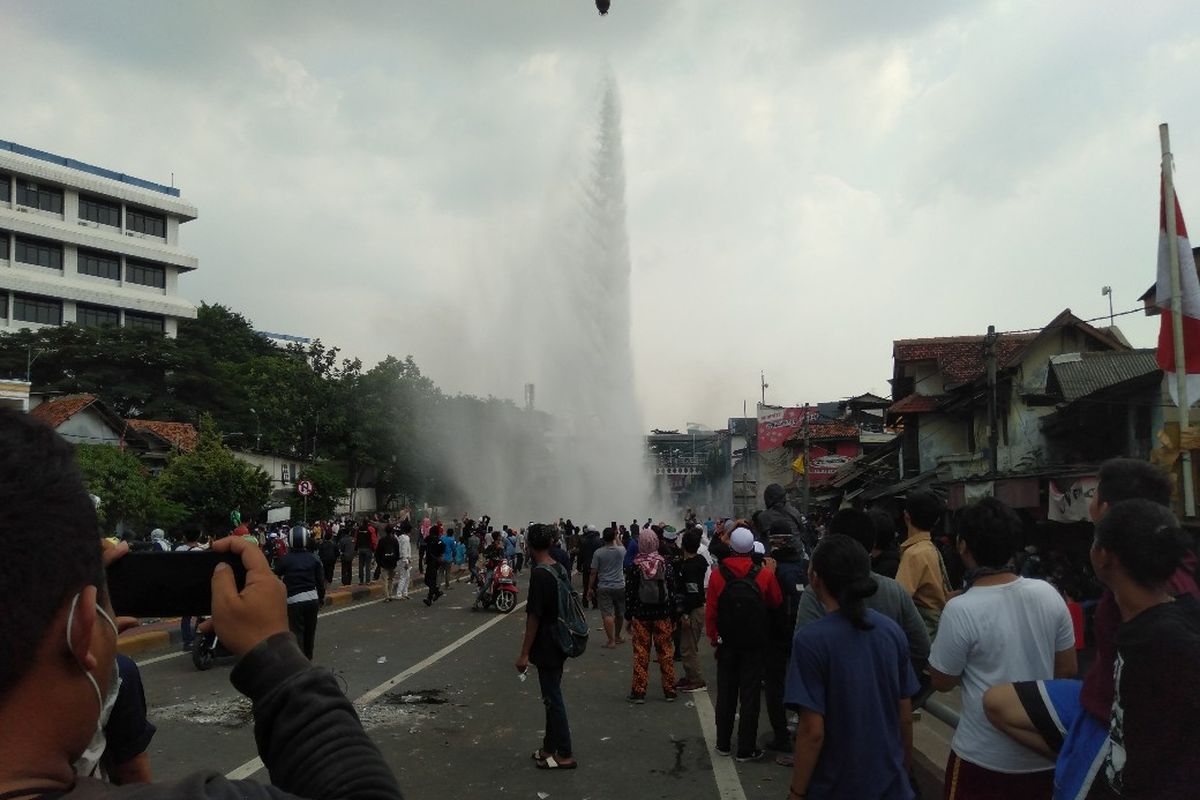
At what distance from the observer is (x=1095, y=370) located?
69.9ft

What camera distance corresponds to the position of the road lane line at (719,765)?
6.04 metres

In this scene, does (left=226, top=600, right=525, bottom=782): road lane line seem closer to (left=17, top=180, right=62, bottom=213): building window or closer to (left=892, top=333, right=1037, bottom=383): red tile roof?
(left=892, top=333, right=1037, bottom=383): red tile roof

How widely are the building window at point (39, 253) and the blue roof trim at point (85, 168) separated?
18.6 feet

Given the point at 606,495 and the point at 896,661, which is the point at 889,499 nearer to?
the point at 606,495

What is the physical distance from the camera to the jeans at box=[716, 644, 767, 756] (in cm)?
688

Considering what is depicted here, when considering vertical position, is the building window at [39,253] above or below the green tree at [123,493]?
above

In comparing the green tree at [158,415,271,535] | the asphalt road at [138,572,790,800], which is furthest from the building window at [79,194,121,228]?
the asphalt road at [138,572,790,800]

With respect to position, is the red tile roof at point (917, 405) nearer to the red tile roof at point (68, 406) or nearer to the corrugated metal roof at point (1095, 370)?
the corrugated metal roof at point (1095, 370)

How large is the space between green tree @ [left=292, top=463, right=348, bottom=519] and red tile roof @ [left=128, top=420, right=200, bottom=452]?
5332 mm

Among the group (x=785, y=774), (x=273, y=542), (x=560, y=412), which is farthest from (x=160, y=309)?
(x=785, y=774)

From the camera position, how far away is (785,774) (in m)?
6.54

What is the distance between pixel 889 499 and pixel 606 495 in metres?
21.0

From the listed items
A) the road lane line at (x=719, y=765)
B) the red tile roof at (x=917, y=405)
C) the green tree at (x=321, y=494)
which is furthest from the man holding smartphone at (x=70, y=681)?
the green tree at (x=321, y=494)

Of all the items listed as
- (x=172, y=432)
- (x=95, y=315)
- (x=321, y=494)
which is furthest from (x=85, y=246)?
(x=321, y=494)
